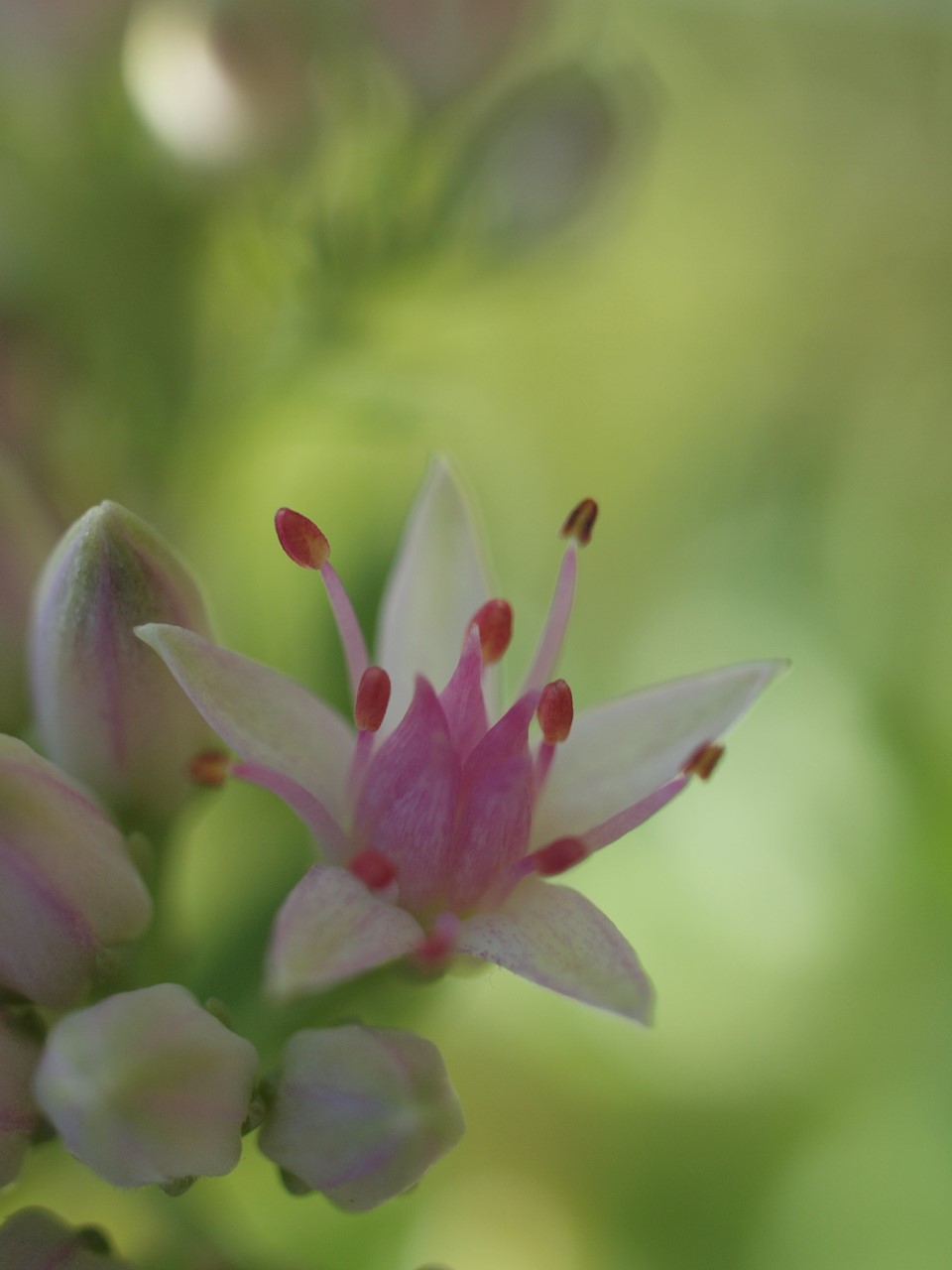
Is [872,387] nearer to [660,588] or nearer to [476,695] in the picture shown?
[660,588]

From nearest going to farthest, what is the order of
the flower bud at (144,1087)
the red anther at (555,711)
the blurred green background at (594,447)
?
the flower bud at (144,1087) < the red anther at (555,711) < the blurred green background at (594,447)

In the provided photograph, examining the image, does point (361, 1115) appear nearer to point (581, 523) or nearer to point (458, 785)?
point (458, 785)

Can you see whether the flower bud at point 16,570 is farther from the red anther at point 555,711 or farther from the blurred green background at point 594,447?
the red anther at point 555,711

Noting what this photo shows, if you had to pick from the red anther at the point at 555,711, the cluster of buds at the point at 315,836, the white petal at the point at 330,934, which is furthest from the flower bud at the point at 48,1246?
the red anther at the point at 555,711

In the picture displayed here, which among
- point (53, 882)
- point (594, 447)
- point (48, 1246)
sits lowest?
point (48, 1246)

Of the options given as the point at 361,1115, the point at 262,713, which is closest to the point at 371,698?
the point at 262,713

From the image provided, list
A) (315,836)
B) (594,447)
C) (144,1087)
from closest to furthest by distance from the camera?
(144,1087)
(315,836)
(594,447)
